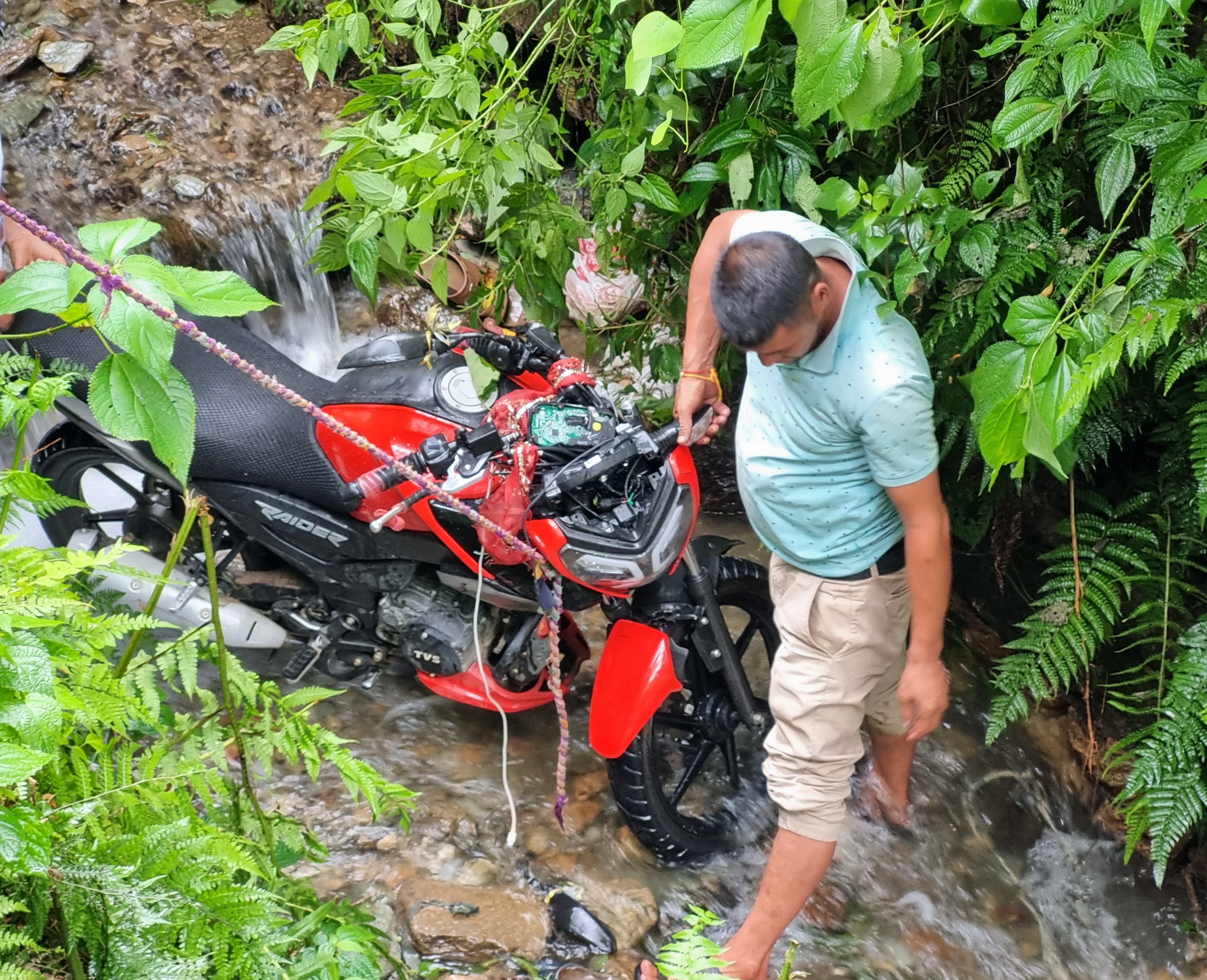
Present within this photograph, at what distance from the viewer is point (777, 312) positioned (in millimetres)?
1696

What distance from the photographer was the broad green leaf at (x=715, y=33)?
1.39 metres

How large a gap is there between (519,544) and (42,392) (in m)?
0.79

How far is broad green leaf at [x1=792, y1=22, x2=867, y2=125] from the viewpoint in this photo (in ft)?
4.89

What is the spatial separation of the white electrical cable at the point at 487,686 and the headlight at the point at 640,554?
0.26 m

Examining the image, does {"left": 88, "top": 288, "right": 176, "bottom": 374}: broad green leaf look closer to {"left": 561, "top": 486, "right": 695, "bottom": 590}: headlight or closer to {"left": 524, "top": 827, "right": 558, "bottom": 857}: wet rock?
{"left": 561, "top": 486, "right": 695, "bottom": 590}: headlight

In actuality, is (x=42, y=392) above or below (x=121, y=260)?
below

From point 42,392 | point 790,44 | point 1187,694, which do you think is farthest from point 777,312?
point 1187,694

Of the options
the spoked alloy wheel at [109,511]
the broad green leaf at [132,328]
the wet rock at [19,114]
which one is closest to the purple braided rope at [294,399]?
the broad green leaf at [132,328]

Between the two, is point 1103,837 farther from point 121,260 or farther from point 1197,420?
point 121,260

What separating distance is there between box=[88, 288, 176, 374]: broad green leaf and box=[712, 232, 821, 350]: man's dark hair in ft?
3.26

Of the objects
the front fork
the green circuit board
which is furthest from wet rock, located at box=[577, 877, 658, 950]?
the green circuit board

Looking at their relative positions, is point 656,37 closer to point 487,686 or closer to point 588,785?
point 487,686

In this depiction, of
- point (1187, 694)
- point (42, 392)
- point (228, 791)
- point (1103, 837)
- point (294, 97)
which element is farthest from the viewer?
point (294, 97)

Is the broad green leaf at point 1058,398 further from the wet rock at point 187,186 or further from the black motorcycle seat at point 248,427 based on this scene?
the wet rock at point 187,186
